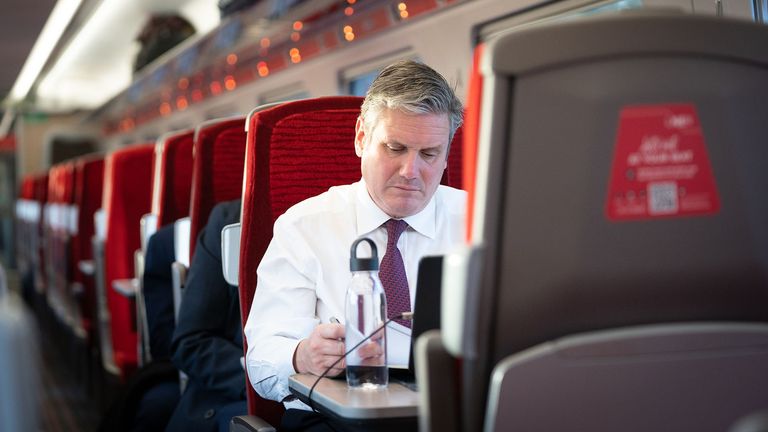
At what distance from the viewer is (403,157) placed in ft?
7.14

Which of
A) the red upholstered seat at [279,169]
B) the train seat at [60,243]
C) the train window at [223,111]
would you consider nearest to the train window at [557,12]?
the red upholstered seat at [279,169]

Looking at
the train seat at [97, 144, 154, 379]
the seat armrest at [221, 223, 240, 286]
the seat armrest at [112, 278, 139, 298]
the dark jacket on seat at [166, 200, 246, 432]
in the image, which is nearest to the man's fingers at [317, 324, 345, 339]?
the seat armrest at [221, 223, 240, 286]

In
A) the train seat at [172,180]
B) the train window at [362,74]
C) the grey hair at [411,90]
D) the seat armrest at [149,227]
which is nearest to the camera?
the grey hair at [411,90]

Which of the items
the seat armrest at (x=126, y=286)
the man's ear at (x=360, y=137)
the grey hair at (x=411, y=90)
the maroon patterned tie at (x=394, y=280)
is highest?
the grey hair at (x=411, y=90)

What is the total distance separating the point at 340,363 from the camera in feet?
6.30

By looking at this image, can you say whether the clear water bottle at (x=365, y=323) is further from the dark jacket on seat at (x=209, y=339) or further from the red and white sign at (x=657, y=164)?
the dark jacket on seat at (x=209, y=339)

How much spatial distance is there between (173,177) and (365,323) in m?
2.28

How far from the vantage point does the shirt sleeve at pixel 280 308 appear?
2143mm

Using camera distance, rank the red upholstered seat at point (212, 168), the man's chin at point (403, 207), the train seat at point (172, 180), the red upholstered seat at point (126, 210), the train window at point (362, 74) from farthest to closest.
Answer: the train window at point (362, 74) < the red upholstered seat at point (126, 210) < the train seat at point (172, 180) < the red upholstered seat at point (212, 168) < the man's chin at point (403, 207)

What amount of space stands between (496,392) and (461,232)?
1.04 meters

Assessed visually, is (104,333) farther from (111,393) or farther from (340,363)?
(340,363)

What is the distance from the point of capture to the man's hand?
6.32ft

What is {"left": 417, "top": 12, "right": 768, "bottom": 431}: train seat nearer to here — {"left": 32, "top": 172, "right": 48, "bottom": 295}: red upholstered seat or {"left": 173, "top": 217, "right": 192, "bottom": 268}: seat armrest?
{"left": 173, "top": 217, "right": 192, "bottom": 268}: seat armrest

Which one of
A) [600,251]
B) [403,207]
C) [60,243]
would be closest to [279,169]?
[403,207]
